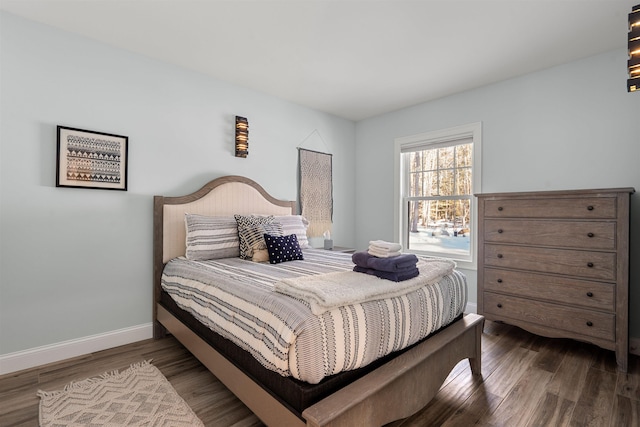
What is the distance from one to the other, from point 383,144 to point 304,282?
128 inches

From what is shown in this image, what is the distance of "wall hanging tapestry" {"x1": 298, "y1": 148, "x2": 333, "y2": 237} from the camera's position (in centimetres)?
404

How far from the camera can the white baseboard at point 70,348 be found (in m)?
2.20

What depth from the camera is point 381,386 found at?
132cm

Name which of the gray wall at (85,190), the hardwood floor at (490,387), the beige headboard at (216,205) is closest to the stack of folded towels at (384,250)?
the hardwood floor at (490,387)

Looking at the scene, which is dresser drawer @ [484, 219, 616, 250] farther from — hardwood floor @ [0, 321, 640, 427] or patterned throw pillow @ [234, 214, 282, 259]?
patterned throw pillow @ [234, 214, 282, 259]

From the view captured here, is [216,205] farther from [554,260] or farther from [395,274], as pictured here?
[554,260]

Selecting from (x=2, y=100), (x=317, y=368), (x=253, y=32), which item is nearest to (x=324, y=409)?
(x=317, y=368)

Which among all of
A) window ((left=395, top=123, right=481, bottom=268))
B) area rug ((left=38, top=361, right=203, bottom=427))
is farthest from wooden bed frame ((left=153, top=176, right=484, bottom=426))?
window ((left=395, top=123, right=481, bottom=268))

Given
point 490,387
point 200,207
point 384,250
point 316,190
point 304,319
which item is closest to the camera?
point 304,319

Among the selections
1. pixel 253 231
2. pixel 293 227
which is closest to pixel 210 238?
pixel 253 231

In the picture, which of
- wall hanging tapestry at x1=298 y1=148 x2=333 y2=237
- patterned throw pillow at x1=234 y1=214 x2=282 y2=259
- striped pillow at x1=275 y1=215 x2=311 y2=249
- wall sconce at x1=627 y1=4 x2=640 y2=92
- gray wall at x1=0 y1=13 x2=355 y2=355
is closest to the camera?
wall sconce at x1=627 y1=4 x2=640 y2=92

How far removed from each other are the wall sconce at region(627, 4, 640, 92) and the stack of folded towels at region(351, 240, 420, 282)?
136 cm

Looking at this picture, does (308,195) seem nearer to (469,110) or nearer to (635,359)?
(469,110)

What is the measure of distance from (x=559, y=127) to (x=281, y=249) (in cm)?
284
